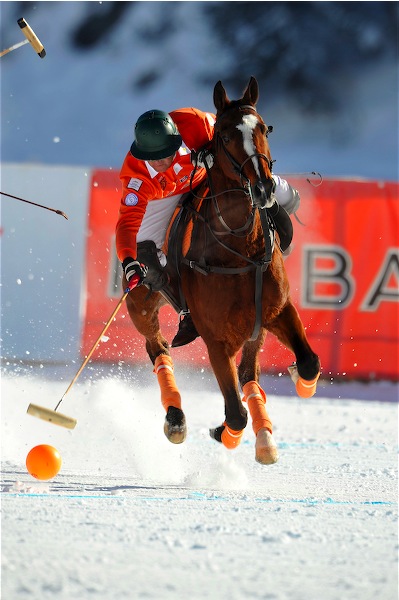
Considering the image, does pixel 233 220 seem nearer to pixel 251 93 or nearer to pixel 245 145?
pixel 245 145

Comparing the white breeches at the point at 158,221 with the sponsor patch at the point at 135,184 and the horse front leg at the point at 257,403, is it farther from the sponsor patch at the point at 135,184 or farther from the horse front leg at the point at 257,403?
the horse front leg at the point at 257,403

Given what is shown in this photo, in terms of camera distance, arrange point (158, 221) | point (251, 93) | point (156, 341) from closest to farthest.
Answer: point (251, 93) → point (158, 221) → point (156, 341)

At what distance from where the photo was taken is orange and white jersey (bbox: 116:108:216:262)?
240 inches

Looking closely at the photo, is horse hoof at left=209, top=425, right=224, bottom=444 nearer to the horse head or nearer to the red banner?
the horse head

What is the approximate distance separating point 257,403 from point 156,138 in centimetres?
168

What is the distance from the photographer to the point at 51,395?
30.6 ft

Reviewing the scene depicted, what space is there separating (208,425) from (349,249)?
386 cm

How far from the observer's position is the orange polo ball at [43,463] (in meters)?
5.71

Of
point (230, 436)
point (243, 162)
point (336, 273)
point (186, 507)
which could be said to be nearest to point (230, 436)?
point (230, 436)

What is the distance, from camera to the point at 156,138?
19.4 feet

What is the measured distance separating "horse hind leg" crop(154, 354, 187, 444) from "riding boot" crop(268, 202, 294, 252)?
1154mm

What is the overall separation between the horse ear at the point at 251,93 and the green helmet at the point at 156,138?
0.52m

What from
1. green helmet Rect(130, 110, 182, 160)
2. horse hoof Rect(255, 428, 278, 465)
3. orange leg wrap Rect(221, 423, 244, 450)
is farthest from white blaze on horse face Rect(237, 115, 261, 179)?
orange leg wrap Rect(221, 423, 244, 450)

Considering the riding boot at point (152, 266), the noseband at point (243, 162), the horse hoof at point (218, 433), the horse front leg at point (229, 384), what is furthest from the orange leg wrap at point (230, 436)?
the noseband at point (243, 162)
